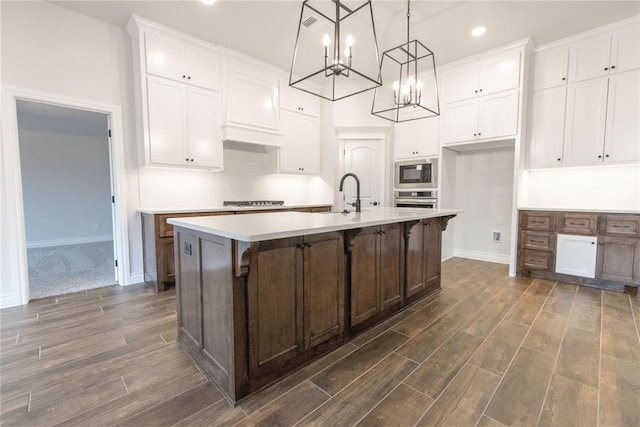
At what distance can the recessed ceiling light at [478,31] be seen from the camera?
3387 millimetres

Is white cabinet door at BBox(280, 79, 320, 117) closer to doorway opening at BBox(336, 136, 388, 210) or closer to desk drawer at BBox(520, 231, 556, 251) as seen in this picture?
doorway opening at BBox(336, 136, 388, 210)

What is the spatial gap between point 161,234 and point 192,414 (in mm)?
2196

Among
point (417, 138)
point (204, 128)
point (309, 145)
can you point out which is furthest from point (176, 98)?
point (417, 138)

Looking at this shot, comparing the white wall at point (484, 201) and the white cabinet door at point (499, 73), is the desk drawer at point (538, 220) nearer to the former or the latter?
the white wall at point (484, 201)

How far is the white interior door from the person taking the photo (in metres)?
5.00

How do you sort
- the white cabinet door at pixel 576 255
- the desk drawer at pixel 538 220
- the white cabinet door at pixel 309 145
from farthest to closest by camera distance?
1. the white cabinet door at pixel 309 145
2. the desk drawer at pixel 538 220
3. the white cabinet door at pixel 576 255

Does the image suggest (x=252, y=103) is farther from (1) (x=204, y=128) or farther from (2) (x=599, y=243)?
(2) (x=599, y=243)

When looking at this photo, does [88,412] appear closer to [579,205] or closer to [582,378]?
[582,378]

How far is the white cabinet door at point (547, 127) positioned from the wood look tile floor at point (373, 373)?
196cm

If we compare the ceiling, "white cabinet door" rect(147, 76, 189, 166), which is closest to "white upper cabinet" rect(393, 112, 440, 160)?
the ceiling

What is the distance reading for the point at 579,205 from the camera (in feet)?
12.7

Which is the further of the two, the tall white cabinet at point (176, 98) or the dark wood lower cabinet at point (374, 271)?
the tall white cabinet at point (176, 98)

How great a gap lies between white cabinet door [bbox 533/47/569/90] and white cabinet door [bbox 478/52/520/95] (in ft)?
1.21

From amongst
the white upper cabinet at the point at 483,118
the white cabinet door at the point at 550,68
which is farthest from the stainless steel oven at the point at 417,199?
the white cabinet door at the point at 550,68
